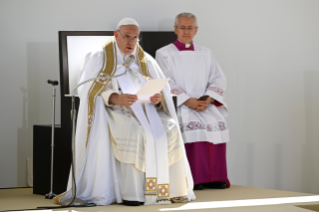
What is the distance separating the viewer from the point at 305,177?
780 cm

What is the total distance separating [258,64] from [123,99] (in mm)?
3633

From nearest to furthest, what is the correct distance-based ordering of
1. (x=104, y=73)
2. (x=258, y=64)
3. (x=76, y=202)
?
(x=76, y=202) → (x=104, y=73) → (x=258, y=64)

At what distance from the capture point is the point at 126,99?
468cm

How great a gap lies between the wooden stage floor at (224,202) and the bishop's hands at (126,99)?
101 cm

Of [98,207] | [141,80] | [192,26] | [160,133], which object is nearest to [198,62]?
[192,26]

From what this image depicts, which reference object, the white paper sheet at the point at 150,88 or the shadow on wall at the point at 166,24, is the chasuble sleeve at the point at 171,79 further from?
the white paper sheet at the point at 150,88

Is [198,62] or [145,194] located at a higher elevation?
[198,62]

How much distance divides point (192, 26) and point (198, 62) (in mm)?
486

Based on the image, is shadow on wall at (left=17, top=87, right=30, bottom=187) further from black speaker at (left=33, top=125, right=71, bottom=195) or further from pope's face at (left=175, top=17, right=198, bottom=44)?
pope's face at (left=175, top=17, right=198, bottom=44)

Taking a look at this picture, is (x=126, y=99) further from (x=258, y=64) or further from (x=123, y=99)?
(x=258, y=64)

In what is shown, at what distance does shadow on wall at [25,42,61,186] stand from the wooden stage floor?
0.91 meters

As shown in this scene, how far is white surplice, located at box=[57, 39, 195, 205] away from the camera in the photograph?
4535 mm

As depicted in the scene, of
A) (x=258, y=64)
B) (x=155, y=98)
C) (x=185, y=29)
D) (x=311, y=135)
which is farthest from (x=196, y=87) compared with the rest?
(x=311, y=135)

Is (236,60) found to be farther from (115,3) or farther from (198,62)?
(115,3)
